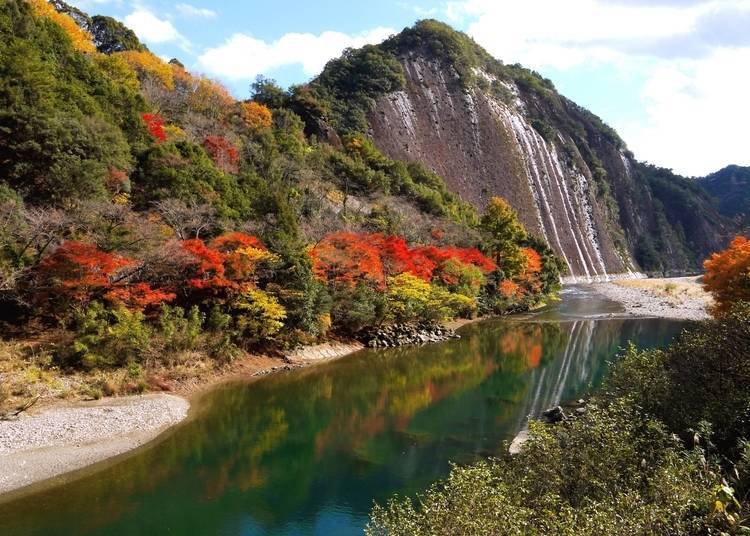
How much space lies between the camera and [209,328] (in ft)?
82.2

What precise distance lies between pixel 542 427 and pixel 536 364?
20.1 meters

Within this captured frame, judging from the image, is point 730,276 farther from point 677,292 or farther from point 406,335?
point 677,292

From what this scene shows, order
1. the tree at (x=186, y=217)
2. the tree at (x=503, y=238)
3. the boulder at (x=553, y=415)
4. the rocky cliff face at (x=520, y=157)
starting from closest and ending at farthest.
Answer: the boulder at (x=553, y=415) → the tree at (x=186, y=217) → the tree at (x=503, y=238) → the rocky cliff face at (x=520, y=157)

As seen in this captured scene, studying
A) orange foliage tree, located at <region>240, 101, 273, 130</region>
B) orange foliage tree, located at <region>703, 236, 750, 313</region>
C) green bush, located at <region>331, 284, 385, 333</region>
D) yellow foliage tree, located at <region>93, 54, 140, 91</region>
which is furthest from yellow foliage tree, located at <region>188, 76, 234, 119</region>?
orange foliage tree, located at <region>703, 236, 750, 313</region>

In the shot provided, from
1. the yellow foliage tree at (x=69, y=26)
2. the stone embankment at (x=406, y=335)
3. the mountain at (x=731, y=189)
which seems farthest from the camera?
the mountain at (x=731, y=189)

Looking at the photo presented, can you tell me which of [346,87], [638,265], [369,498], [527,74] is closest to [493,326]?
[369,498]

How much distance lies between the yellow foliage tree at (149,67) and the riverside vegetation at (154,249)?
267mm

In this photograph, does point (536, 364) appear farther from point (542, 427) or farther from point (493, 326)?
point (542, 427)

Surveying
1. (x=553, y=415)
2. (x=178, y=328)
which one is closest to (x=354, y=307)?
(x=178, y=328)

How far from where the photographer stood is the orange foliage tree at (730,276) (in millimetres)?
28281

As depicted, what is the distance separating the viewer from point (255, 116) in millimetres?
54688

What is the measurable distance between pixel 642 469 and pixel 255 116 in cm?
5206

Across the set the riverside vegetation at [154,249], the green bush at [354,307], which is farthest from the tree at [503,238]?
the green bush at [354,307]

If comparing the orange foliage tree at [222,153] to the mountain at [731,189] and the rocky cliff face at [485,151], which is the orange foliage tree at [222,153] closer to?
the rocky cliff face at [485,151]
